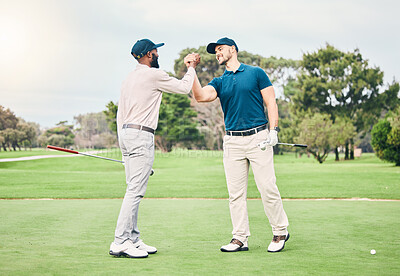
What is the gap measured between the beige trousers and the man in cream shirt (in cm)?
86

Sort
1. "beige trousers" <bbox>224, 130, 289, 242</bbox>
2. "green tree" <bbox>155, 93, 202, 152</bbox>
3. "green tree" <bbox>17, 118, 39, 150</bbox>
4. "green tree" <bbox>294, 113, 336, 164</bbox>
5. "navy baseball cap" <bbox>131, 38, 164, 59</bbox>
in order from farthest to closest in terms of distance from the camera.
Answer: "green tree" <bbox>155, 93, 202, 152</bbox>, "green tree" <bbox>17, 118, 39, 150</bbox>, "green tree" <bbox>294, 113, 336, 164</bbox>, "beige trousers" <bbox>224, 130, 289, 242</bbox>, "navy baseball cap" <bbox>131, 38, 164, 59</bbox>

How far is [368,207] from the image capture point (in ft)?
29.3

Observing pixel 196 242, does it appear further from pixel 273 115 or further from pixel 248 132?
pixel 273 115

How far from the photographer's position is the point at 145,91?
4805mm

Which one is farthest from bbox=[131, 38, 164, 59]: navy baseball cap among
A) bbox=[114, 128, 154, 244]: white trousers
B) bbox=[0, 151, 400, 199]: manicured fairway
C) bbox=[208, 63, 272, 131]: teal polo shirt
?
bbox=[0, 151, 400, 199]: manicured fairway

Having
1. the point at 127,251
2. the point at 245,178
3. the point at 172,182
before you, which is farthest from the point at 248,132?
the point at 172,182

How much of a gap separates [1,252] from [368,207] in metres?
6.51

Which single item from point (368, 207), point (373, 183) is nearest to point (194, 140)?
point (373, 183)

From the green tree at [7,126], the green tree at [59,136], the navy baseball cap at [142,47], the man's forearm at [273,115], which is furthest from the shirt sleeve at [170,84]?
the green tree at [59,136]

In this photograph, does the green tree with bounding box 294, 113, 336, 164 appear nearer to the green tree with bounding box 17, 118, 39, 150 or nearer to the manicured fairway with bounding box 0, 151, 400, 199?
the manicured fairway with bounding box 0, 151, 400, 199

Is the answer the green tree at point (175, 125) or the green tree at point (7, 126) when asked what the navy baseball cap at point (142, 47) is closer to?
the green tree at point (7, 126)

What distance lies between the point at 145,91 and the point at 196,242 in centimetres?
172

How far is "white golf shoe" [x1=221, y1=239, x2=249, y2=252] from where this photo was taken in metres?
4.82

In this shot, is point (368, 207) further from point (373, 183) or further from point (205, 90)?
point (373, 183)
